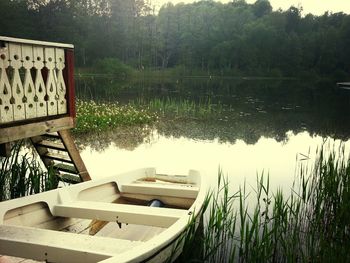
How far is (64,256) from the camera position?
307 centimetres

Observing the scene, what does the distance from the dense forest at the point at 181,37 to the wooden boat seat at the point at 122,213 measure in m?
56.7

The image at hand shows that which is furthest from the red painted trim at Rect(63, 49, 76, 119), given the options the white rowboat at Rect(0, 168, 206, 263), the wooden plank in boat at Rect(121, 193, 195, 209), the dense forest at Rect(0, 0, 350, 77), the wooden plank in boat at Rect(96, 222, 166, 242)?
the dense forest at Rect(0, 0, 350, 77)

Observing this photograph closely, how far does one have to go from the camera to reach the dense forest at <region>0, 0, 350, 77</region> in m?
62.0

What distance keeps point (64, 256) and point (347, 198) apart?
3.61m

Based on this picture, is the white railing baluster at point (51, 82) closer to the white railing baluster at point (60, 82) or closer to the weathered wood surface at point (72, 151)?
the white railing baluster at point (60, 82)

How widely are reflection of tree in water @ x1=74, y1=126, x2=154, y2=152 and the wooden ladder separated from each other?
365 centimetres

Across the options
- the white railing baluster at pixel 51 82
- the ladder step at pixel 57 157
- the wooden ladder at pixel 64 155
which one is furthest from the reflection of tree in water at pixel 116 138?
the white railing baluster at pixel 51 82

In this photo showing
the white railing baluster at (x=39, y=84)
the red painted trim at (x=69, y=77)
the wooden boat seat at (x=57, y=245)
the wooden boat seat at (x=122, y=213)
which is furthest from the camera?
the red painted trim at (x=69, y=77)

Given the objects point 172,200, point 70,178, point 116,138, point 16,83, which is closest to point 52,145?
point 70,178

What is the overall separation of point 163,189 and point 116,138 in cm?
707

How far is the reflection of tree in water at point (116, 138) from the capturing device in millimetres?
11039

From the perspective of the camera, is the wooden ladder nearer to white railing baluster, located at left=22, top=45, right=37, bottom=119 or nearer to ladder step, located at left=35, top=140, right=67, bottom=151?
ladder step, located at left=35, top=140, right=67, bottom=151

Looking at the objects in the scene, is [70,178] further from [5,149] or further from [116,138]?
[116,138]

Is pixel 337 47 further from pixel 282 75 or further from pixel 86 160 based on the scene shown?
pixel 86 160
